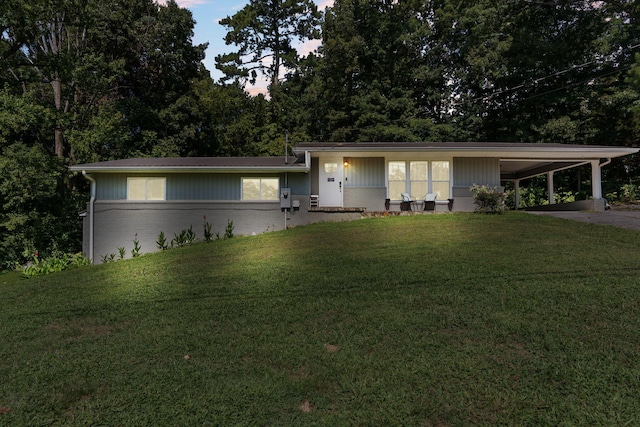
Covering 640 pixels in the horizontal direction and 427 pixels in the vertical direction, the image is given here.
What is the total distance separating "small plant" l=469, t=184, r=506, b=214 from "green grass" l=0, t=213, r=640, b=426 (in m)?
5.62

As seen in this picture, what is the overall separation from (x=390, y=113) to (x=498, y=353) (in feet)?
81.3

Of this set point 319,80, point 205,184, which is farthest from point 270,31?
point 205,184

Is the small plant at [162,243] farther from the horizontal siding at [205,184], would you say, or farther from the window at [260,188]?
the window at [260,188]

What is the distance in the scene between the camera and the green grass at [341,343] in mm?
2896

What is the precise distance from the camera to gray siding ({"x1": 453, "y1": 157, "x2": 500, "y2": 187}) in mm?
14219

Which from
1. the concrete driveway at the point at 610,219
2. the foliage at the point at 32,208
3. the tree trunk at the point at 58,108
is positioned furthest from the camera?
the tree trunk at the point at 58,108

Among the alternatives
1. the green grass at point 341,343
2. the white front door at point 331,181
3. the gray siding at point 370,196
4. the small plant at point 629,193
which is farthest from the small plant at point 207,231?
the small plant at point 629,193

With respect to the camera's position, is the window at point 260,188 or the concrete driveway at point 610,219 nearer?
the concrete driveway at point 610,219

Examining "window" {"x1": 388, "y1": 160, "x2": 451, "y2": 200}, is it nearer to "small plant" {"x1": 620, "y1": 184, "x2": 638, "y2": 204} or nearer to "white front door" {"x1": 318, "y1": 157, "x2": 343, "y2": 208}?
"white front door" {"x1": 318, "y1": 157, "x2": 343, "y2": 208}

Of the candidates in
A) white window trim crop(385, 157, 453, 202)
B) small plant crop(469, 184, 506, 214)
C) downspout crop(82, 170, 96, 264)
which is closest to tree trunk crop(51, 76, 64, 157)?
downspout crop(82, 170, 96, 264)

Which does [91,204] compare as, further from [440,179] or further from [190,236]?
[440,179]

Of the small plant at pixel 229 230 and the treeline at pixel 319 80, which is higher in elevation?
the treeline at pixel 319 80

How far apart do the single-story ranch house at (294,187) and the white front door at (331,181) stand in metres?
0.04

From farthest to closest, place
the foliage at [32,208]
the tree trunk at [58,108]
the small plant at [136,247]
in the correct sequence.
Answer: the tree trunk at [58,108] → the foliage at [32,208] → the small plant at [136,247]
